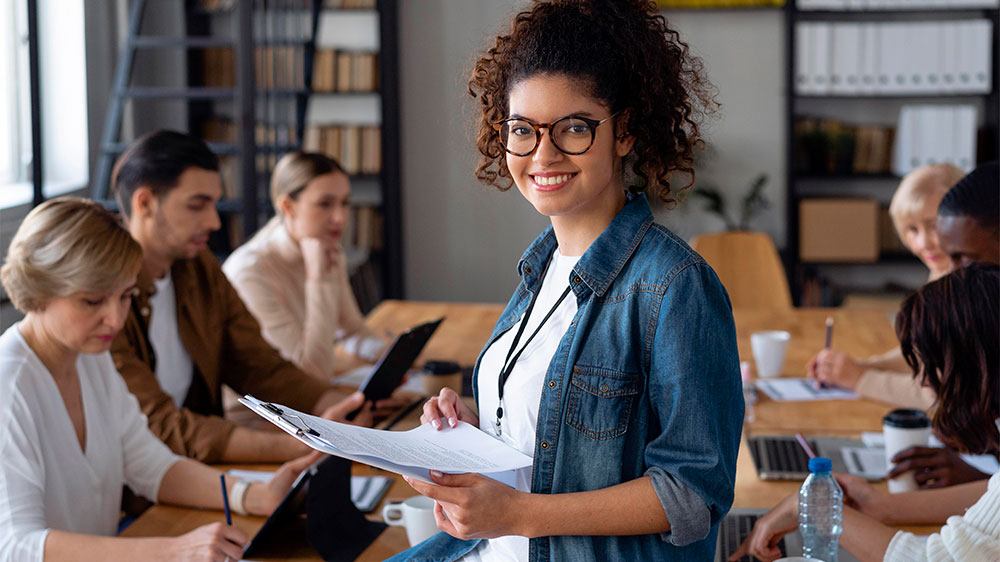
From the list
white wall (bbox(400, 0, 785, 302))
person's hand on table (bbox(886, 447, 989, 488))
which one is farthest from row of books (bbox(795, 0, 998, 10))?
person's hand on table (bbox(886, 447, 989, 488))

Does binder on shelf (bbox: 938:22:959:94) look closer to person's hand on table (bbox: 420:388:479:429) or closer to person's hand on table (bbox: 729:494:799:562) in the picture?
person's hand on table (bbox: 729:494:799:562)

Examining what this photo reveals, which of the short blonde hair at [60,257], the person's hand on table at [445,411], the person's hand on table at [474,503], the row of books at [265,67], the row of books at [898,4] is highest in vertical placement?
the row of books at [898,4]

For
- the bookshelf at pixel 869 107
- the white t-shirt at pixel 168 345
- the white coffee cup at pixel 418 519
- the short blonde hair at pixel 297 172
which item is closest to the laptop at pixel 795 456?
the white coffee cup at pixel 418 519

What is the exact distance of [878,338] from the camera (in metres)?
3.01

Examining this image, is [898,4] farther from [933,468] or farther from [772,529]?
[772,529]

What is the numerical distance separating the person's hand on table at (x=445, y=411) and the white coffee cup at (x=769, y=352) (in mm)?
1361

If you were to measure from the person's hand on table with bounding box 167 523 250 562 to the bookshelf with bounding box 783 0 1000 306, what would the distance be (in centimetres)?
392

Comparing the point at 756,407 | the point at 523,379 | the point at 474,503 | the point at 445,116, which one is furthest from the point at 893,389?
the point at 445,116

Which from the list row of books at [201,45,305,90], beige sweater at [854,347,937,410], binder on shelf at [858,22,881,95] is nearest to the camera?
beige sweater at [854,347,937,410]

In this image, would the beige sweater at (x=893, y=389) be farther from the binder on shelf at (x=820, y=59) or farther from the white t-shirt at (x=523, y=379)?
the binder on shelf at (x=820, y=59)

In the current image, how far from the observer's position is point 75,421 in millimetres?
1679

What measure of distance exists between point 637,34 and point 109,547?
1059 mm

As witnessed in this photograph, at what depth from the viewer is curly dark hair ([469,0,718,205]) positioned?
1163 mm

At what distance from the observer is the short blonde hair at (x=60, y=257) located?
156 centimetres
